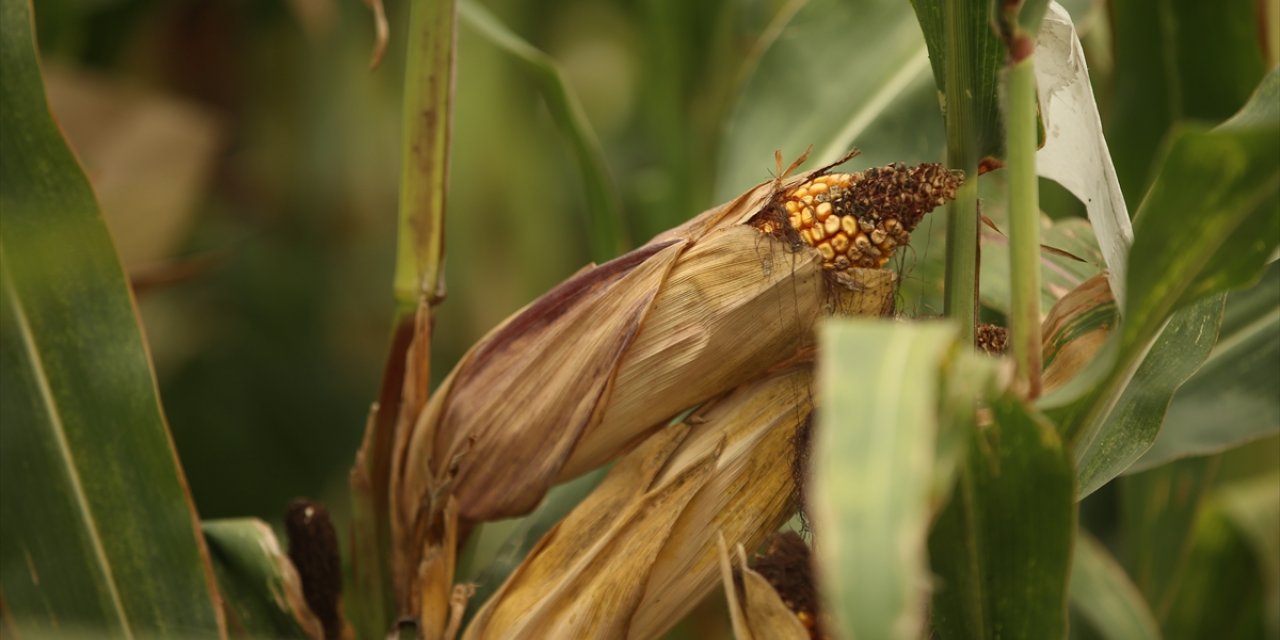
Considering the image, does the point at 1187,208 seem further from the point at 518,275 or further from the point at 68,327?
the point at 518,275

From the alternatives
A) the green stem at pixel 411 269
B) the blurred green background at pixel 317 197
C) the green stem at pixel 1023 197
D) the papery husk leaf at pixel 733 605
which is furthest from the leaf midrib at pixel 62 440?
the blurred green background at pixel 317 197

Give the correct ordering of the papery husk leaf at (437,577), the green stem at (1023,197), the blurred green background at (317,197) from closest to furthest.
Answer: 1. the green stem at (1023,197)
2. the papery husk leaf at (437,577)
3. the blurred green background at (317,197)

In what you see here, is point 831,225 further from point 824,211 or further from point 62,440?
point 62,440

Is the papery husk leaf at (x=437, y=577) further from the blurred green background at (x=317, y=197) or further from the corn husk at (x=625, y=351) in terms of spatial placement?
the blurred green background at (x=317, y=197)

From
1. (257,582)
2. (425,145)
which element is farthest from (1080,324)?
(257,582)

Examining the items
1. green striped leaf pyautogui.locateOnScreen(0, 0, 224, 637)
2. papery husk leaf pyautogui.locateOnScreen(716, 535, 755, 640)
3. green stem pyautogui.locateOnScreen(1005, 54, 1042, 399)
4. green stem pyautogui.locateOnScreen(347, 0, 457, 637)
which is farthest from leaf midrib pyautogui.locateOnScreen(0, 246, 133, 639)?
green stem pyautogui.locateOnScreen(1005, 54, 1042, 399)

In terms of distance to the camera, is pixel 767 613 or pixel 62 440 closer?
pixel 767 613

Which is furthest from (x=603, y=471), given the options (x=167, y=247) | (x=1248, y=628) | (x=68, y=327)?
(x=167, y=247)
